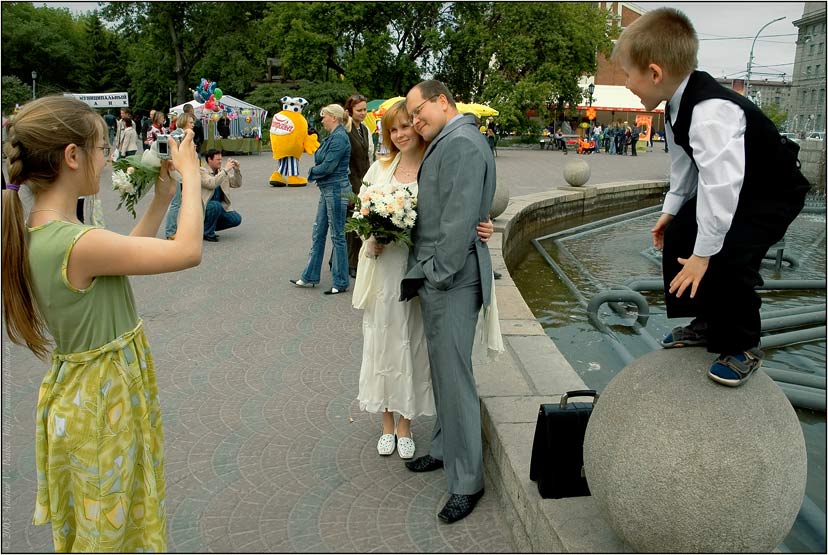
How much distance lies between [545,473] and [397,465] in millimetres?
1336

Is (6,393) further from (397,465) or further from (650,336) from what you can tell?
(650,336)

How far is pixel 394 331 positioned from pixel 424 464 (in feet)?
2.71

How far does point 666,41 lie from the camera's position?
2.55 metres

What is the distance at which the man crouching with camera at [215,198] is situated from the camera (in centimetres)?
1128

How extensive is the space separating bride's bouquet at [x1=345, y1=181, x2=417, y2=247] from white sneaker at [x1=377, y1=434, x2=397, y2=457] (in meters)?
1.27

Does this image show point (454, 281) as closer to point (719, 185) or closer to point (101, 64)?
point (719, 185)

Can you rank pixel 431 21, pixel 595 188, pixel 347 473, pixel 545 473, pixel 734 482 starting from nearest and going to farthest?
pixel 734 482
pixel 545 473
pixel 347 473
pixel 595 188
pixel 431 21

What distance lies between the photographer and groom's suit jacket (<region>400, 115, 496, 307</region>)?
141 inches

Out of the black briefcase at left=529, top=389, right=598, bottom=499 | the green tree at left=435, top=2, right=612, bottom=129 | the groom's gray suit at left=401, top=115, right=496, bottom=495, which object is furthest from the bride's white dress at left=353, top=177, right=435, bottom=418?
the green tree at left=435, top=2, right=612, bottom=129

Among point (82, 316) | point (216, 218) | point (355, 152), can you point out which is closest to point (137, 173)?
point (82, 316)

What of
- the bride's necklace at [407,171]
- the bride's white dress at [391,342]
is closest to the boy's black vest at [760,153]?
the bride's white dress at [391,342]

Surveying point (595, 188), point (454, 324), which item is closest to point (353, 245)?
point (454, 324)

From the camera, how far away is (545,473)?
10.8 ft

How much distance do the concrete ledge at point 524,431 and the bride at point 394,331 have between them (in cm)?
46
